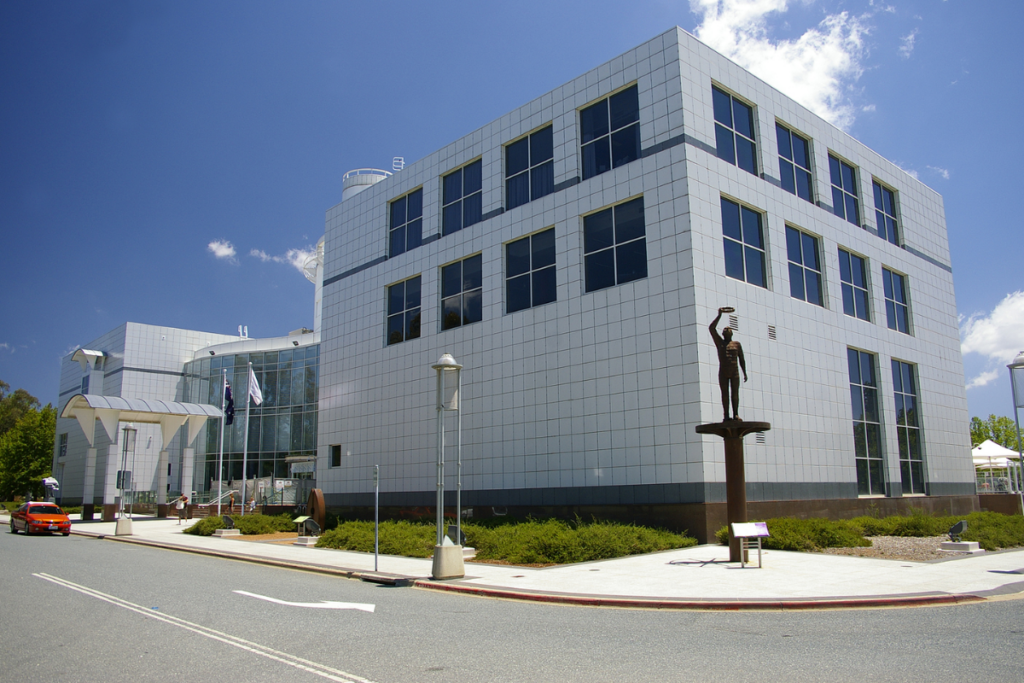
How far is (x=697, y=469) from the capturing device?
21.7 metres

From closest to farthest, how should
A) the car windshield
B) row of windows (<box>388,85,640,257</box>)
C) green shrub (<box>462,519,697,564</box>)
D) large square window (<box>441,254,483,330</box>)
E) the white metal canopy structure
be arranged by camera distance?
green shrub (<box>462,519,697,564</box>)
row of windows (<box>388,85,640,257</box>)
large square window (<box>441,254,483,330</box>)
the car windshield
the white metal canopy structure

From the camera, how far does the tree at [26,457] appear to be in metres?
72.2

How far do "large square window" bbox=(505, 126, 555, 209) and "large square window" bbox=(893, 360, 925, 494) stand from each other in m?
17.5

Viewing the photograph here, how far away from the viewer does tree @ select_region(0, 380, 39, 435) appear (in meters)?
93.2

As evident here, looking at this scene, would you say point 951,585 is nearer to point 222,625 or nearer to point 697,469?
point 697,469

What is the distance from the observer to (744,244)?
25.3 metres

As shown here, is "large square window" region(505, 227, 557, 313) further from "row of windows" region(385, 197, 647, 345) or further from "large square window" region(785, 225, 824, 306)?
"large square window" region(785, 225, 824, 306)

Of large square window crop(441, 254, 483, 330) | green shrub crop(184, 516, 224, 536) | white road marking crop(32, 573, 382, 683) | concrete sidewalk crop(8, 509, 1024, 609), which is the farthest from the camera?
green shrub crop(184, 516, 224, 536)

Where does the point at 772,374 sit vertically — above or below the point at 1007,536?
above

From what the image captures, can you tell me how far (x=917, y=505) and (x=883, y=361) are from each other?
19.9ft

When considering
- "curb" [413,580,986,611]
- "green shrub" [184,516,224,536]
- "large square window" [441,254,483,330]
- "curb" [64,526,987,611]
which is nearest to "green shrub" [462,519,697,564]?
"curb" [64,526,987,611]

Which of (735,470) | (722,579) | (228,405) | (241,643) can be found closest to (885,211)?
(735,470)

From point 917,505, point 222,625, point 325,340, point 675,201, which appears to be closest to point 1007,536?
point 917,505

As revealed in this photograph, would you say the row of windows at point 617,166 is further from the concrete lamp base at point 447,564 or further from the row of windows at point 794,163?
the concrete lamp base at point 447,564
